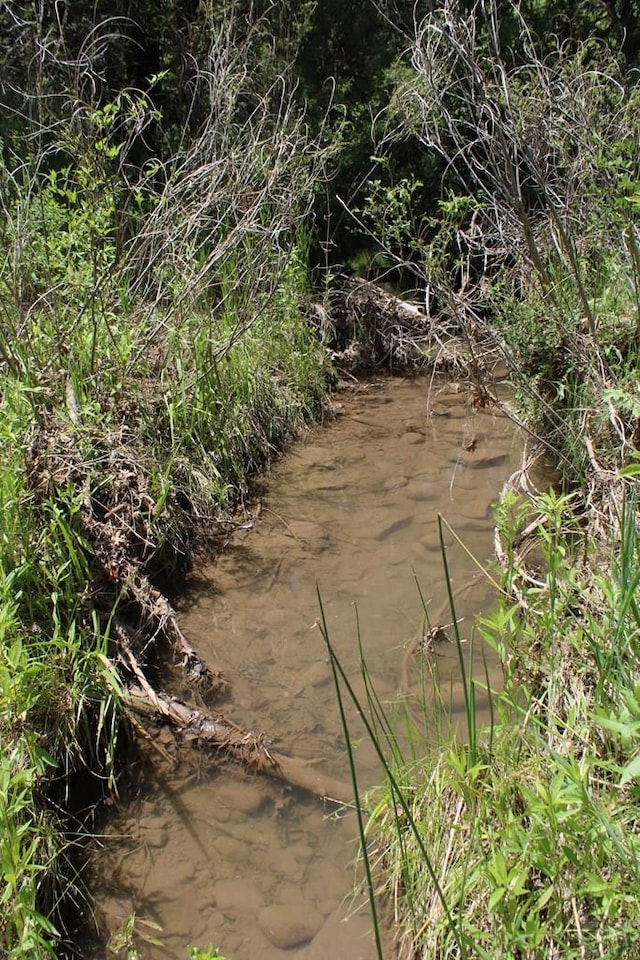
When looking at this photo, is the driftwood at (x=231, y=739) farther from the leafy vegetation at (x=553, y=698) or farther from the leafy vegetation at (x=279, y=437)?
the leafy vegetation at (x=553, y=698)

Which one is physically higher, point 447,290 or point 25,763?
point 447,290

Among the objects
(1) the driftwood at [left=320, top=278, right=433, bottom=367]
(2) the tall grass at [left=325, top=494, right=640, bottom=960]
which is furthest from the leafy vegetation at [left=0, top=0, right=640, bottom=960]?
(1) the driftwood at [left=320, top=278, right=433, bottom=367]

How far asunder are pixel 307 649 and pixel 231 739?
62 centimetres

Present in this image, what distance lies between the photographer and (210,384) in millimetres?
4609

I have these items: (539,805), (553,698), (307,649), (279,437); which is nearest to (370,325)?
(279,437)

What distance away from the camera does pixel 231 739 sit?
304 centimetres

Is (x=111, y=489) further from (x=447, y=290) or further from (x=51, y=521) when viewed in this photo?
(x=447, y=290)

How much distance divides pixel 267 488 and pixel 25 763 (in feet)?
8.28

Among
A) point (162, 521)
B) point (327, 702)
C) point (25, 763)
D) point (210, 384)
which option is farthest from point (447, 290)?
point (25, 763)

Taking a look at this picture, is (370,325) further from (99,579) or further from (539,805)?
(539,805)

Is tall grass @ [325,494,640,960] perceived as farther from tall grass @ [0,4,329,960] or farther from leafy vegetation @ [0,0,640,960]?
tall grass @ [0,4,329,960]

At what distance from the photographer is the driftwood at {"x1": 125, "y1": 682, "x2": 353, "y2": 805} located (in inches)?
114

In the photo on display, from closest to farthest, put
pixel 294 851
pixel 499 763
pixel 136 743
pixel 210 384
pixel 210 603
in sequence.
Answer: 1. pixel 499 763
2. pixel 294 851
3. pixel 136 743
4. pixel 210 603
5. pixel 210 384

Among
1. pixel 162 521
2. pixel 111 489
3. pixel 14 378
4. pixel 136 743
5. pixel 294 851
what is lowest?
pixel 294 851
